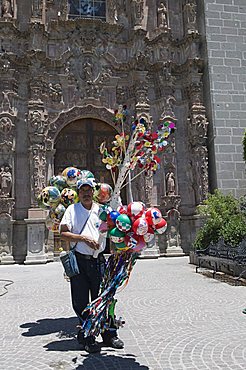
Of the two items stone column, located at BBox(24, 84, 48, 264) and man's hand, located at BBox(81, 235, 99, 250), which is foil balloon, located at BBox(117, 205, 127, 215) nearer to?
man's hand, located at BBox(81, 235, 99, 250)

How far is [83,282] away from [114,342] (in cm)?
82

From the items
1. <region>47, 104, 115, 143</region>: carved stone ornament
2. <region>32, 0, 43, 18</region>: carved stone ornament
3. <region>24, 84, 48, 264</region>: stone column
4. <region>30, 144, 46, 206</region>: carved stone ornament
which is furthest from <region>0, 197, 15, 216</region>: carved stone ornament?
<region>32, 0, 43, 18</region>: carved stone ornament

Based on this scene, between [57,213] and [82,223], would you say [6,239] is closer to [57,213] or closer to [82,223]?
[57,213]

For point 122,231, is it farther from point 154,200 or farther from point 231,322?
point 154,200

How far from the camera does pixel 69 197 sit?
624 centimetres

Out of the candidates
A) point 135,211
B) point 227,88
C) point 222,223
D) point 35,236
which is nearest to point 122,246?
point 135,211

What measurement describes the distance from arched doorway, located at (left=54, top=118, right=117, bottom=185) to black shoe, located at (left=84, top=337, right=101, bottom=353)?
14.2 meters

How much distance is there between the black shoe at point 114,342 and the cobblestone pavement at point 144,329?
0.08 meters

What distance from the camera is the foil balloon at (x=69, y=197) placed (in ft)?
20.5

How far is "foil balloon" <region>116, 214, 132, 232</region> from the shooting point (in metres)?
4.57

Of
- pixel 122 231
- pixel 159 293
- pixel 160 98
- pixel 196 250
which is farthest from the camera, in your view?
pixel 160 98

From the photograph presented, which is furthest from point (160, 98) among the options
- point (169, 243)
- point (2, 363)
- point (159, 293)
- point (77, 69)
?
point (2, 363)

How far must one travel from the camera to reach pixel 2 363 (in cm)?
430

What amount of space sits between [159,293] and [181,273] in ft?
11.7
